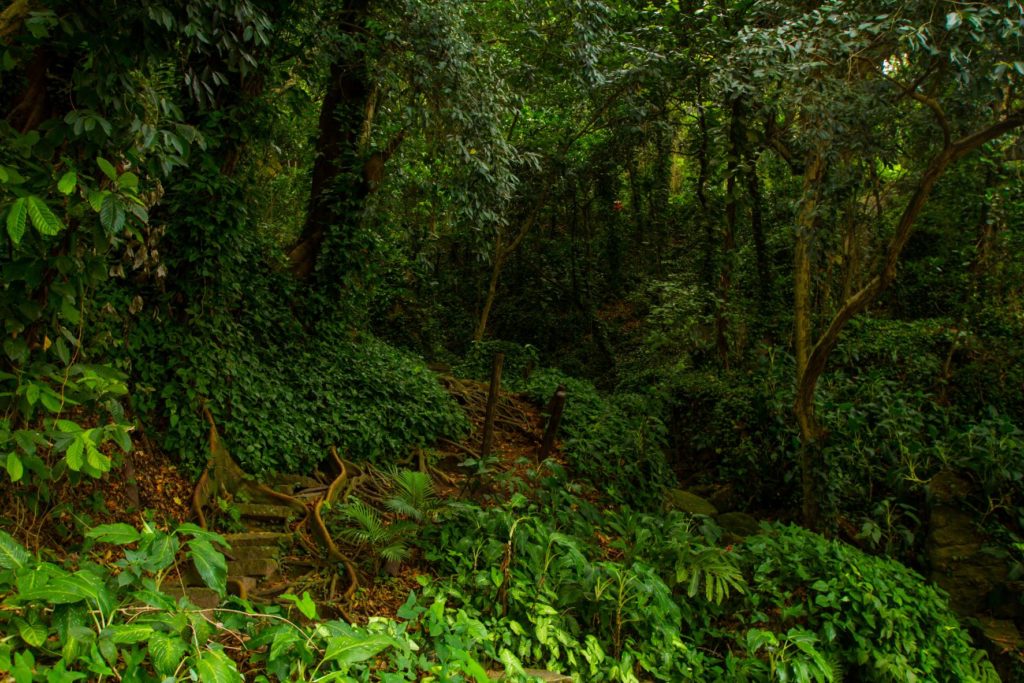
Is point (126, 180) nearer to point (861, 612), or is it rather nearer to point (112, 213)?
point (112, 213)

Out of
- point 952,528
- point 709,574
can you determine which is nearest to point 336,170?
point 709,574

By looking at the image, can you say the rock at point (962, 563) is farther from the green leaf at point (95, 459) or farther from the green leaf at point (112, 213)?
the green leaf at point (112, 213)

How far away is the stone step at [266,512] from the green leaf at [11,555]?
3.06 metres

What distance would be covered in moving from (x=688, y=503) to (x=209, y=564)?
18.9 feet

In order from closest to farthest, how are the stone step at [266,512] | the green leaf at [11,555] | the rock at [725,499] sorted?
the green leaf at [11,555] → the stone step at [266,512] → the rock at [725,499]

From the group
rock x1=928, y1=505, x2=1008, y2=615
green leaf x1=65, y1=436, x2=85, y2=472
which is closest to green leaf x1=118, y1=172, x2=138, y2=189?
green leaf x1=65, y1=436, x2=85, y2=472

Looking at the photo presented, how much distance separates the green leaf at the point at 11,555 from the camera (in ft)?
6.75

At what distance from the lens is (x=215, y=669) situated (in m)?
1.98

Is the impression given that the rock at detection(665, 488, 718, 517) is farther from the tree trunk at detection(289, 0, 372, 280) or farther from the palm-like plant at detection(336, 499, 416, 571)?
the tree trunk at detection(289, 0, 372, 280)

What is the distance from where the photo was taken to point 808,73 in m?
5.29

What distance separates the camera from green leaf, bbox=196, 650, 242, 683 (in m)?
1.94

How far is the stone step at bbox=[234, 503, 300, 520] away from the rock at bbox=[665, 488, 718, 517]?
12.6 ft

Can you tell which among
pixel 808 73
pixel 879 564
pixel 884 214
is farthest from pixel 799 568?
pixel 884 214

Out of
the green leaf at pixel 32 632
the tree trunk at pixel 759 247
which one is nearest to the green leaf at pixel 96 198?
the green leaf at pixel 32 632
